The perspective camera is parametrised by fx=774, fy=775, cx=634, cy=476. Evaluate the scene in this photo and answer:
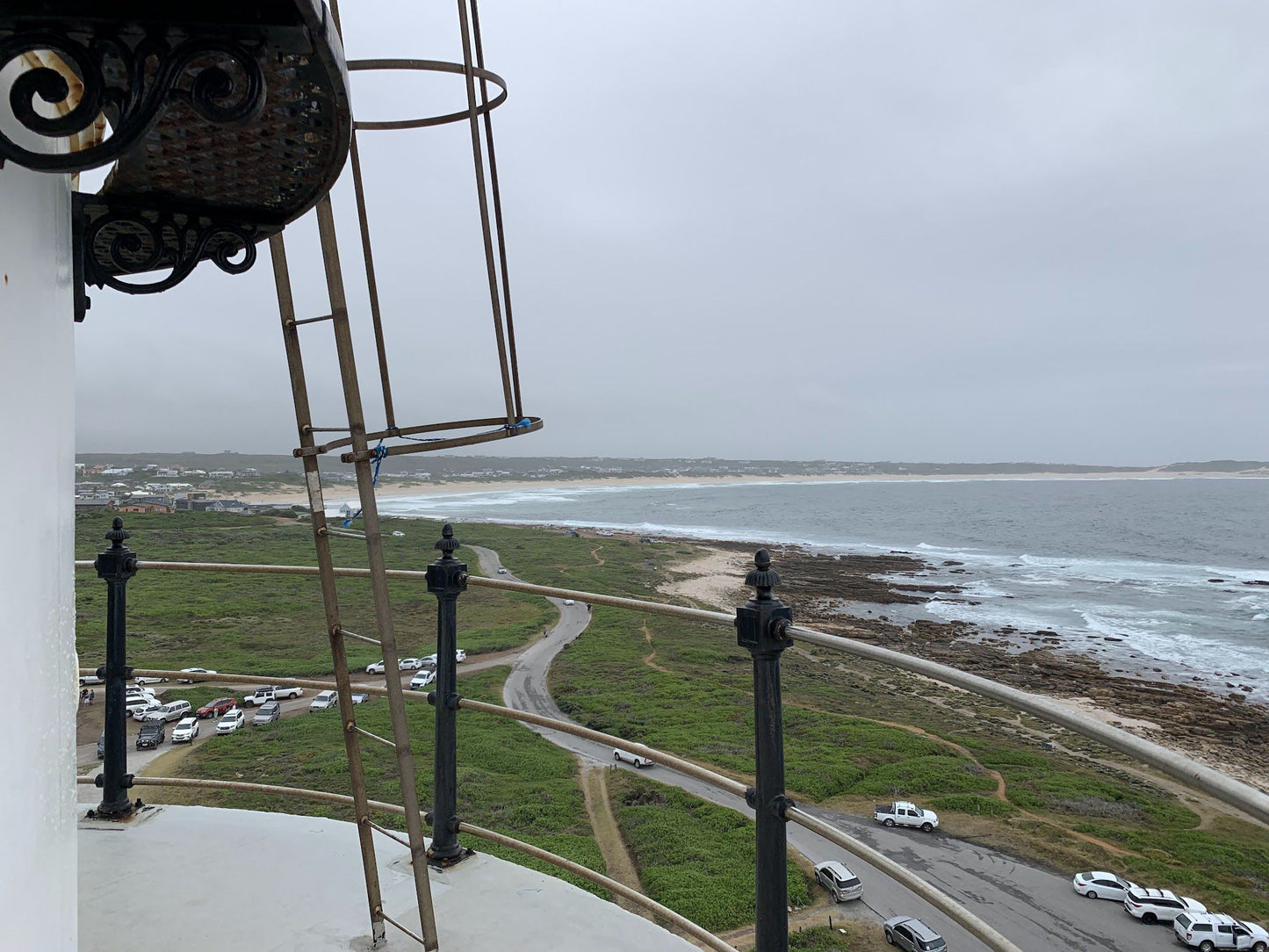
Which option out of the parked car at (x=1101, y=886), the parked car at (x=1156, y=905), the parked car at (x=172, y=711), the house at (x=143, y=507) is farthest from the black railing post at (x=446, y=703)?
the house at (x=143, y=507)

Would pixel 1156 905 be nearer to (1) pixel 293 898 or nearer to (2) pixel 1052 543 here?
(1) pixel 293 898

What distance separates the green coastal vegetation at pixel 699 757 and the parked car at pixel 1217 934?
5.83 feet

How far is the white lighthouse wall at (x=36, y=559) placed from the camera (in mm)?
1088

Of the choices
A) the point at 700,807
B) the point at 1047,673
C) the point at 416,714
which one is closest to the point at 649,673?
the point at 416,714

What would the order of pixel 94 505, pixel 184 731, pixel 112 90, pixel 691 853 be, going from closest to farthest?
pixel 112 90
pixel 691 853
pixel 184 731
pixel 94 505

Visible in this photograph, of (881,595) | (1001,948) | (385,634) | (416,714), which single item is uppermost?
(385,634)

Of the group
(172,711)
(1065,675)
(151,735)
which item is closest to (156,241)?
(151,735)

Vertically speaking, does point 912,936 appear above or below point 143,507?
below

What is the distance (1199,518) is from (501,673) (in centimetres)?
9274

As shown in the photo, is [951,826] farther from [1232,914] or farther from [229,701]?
[229,701]

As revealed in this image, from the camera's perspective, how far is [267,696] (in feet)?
65.0

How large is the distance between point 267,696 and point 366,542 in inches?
814

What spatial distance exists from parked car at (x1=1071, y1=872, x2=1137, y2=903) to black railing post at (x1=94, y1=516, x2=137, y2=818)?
14.5 meters

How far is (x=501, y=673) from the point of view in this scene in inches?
924
